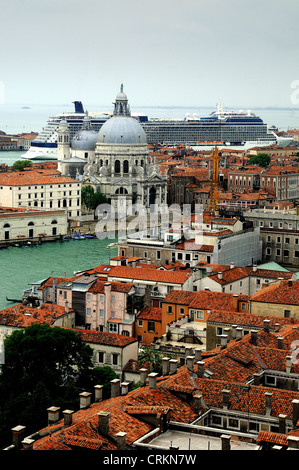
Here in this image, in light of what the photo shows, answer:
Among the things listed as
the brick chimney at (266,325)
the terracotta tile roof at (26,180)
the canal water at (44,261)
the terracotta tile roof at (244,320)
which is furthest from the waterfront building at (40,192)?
the brick chimney at (266,325)

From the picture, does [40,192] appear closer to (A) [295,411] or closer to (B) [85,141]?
(B) [85,141]

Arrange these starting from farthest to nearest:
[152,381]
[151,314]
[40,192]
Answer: [40,192] < [151,314] < [152,381]

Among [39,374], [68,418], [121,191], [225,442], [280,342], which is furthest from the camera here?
[121,191]

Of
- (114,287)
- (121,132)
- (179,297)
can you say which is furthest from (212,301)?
(121,132)

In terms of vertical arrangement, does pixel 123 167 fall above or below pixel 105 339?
above

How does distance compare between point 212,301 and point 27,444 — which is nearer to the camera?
point 27,444

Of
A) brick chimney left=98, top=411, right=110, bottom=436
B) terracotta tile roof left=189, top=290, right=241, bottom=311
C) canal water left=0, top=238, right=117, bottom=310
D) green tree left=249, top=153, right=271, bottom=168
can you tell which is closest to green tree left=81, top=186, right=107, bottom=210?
canal water left=0, top=238, right=117, bottom=310
